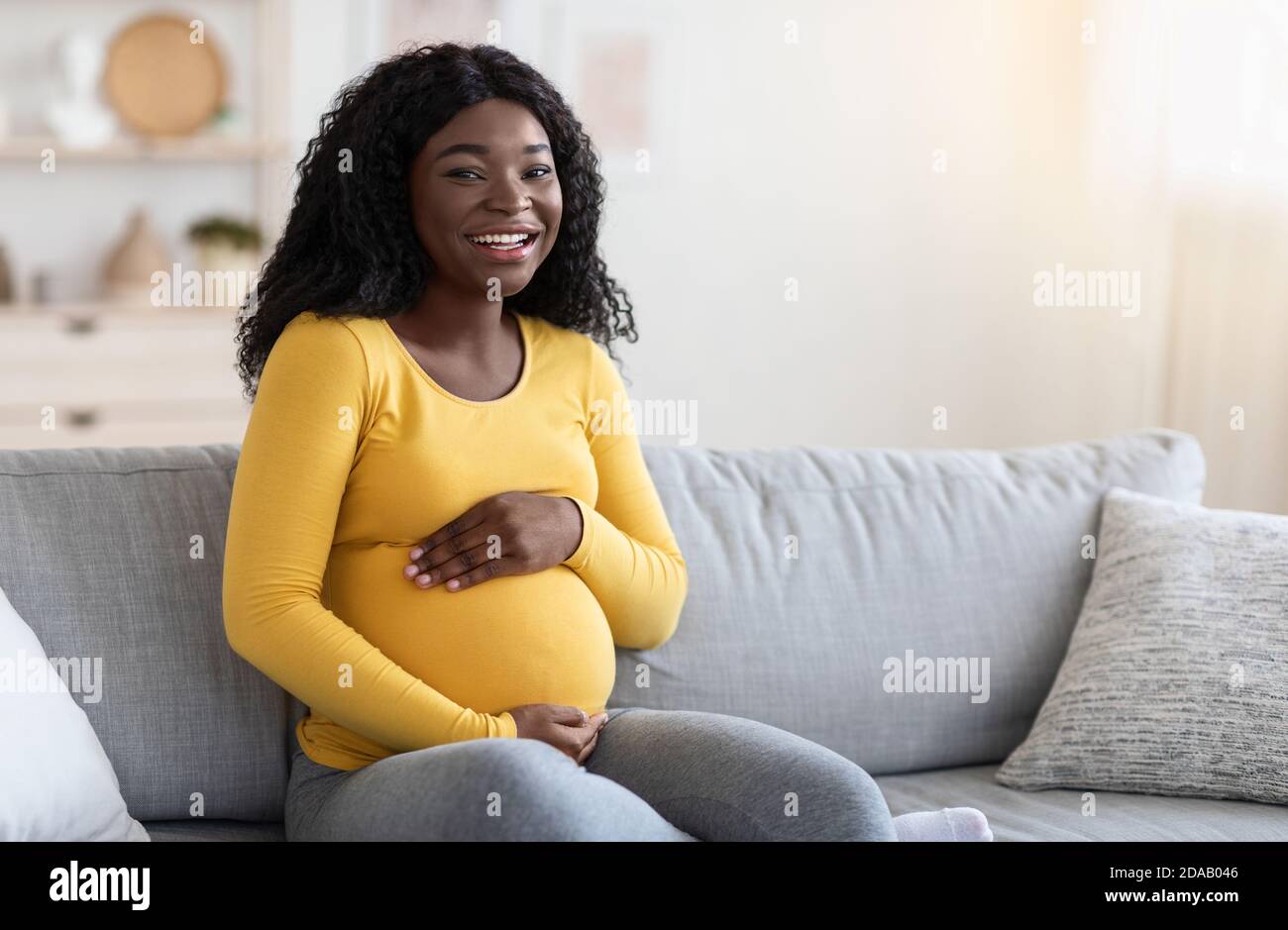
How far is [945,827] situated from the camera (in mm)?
1435

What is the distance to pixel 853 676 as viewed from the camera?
1763 millimetres

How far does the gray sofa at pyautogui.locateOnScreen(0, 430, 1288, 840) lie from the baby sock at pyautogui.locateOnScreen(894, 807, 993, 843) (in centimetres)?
11

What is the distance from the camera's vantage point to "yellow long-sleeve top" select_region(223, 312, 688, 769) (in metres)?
1.36

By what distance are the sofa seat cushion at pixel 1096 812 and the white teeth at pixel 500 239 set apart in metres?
0.74

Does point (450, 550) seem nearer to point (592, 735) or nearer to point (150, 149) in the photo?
point (592, 735)

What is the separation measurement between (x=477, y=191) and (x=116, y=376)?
2648 mm

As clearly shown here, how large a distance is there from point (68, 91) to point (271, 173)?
0.60 metres

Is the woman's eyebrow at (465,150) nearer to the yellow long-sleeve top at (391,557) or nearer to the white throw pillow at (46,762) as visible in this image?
the yellow long-sleeve top at (391,557)

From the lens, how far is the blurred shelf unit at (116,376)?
3707 millimetres

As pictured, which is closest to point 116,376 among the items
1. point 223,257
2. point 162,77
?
point 223,257

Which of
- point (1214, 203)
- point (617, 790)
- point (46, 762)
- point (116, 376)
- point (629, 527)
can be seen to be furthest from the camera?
point (116, 376)

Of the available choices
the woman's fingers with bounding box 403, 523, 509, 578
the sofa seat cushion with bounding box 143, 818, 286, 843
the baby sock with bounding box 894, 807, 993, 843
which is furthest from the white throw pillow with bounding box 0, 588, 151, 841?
the baby sock with bounding box 894, 807, 993, 843
